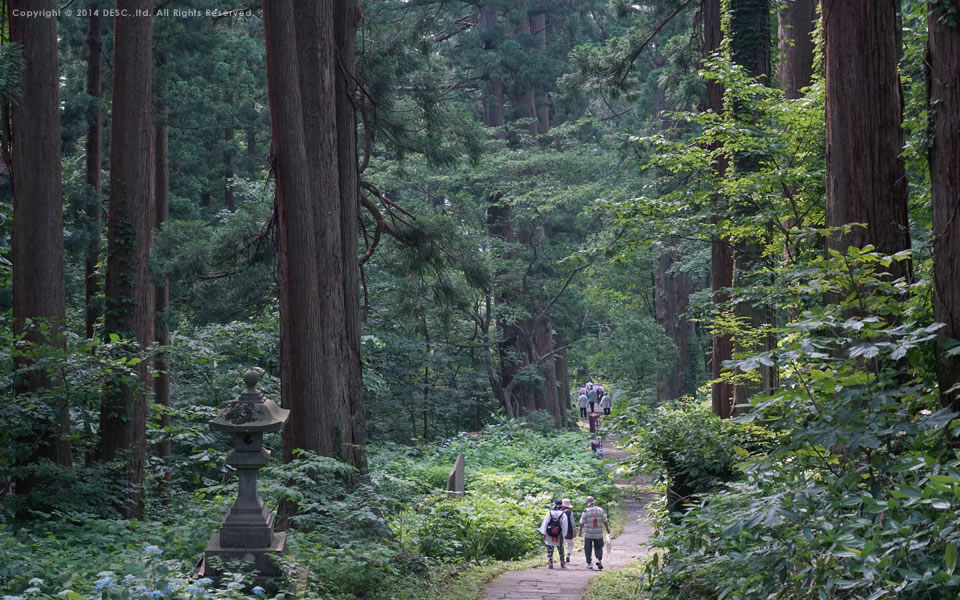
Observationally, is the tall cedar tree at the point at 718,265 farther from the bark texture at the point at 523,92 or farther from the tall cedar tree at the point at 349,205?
the bark texture at the point at 523,92

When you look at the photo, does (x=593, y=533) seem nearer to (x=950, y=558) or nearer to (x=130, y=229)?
(x=130, y=229)

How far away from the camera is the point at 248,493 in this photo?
759cm

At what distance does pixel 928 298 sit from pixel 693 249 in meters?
23.2

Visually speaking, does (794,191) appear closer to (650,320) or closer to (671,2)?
(671,2)

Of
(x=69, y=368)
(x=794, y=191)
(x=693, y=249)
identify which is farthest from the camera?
(x=693, y=249)

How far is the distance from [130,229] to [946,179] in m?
10.4

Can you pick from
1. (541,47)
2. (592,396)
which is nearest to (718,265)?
(541,47)

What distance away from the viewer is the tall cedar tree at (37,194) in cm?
1145

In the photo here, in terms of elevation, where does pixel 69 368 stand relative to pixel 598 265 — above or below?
below

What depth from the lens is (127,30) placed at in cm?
1260

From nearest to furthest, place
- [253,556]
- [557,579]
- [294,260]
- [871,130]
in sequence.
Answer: [871,130] < [253,556] < [294,260] < [557,579]

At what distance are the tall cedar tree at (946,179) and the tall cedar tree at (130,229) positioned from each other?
31.6 feet

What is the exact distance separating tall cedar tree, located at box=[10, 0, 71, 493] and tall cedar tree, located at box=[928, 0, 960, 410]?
33.2 feet

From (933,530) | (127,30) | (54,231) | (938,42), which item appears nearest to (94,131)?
(127,30)
